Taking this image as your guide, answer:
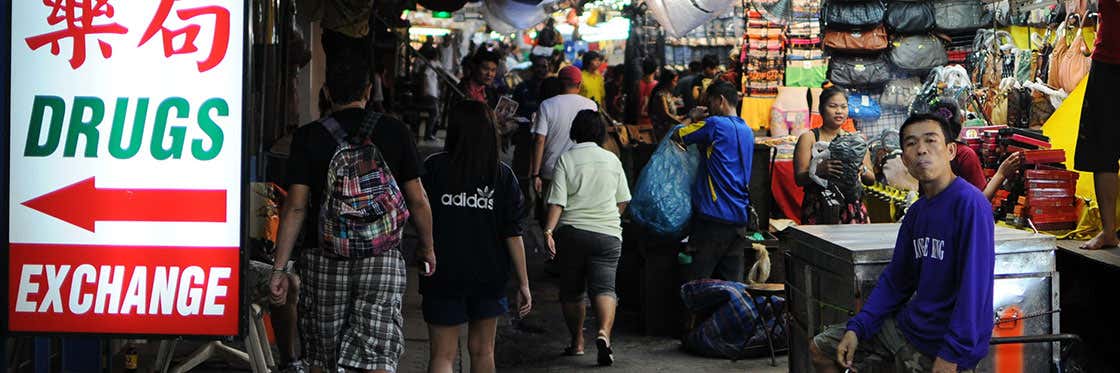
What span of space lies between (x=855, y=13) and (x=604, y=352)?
7798mm

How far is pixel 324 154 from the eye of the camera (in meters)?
5.31

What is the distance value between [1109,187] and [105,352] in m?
5.33

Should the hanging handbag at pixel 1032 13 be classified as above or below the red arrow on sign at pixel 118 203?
above

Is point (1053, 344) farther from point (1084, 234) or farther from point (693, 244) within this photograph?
point (693, 244)

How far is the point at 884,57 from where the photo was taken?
49.3ft

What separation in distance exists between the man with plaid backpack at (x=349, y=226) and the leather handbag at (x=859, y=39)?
33.5ft

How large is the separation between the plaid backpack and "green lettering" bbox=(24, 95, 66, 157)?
46.3 inches

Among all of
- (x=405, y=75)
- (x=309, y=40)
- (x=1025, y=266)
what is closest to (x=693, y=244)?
(x=1025, y=266)

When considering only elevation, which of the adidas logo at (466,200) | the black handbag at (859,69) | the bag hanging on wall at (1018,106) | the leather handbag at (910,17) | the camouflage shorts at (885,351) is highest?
the leather handbag at (910,17)

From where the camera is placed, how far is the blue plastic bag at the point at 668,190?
8867mm

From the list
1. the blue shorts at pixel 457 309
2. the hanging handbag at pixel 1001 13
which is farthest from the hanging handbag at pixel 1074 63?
the blue shorts at pixel 457 309

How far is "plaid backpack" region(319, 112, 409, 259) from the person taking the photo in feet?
17.2

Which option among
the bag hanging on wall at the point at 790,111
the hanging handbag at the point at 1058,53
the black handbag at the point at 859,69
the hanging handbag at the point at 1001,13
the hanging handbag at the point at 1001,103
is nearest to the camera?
the hanging handbag at the point at 1058,53

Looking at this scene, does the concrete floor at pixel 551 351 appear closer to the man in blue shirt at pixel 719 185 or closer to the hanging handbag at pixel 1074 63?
the man in blue shirt at pixel 719 185
